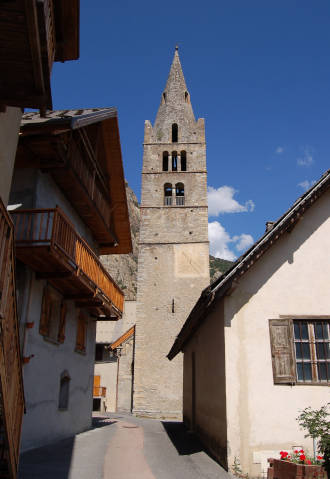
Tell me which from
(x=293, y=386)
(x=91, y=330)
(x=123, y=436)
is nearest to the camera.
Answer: (x=293, y=386)

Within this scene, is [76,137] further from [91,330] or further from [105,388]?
[105,388]

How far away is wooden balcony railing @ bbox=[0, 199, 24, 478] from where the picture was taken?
5555 millimetres

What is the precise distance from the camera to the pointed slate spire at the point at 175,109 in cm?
3712

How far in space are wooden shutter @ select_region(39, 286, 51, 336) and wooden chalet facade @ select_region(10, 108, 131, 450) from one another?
0.03m

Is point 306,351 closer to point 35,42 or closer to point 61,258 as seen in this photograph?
point 61,258

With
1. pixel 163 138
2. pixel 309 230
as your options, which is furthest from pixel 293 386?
pixel 163 138

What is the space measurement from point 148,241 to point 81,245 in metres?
19.9

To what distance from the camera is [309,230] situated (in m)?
9.75

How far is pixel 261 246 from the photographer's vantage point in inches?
358

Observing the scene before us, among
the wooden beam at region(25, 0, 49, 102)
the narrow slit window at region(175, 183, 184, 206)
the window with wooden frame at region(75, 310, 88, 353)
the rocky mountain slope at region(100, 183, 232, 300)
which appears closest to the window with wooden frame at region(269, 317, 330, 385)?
the wooden beam at region(25, 0, 49, 102)

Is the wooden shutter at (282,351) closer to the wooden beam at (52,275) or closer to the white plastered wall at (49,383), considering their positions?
the wooden beam at (52,275)

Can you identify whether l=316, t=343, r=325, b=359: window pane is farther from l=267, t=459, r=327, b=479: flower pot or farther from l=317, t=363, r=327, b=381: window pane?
l=267, t=459, r=327, b=479: flower pot

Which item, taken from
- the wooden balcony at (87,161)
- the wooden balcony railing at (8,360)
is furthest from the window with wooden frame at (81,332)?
the wooden balcony railing at (8,360)

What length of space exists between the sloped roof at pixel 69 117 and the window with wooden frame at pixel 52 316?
4319mm
